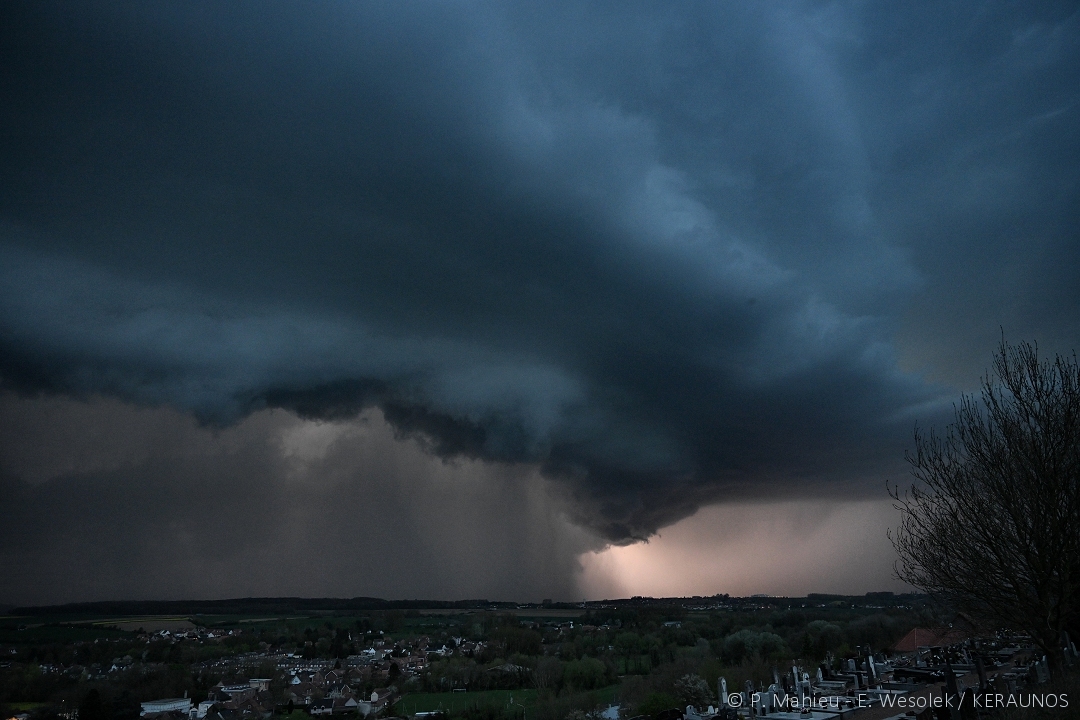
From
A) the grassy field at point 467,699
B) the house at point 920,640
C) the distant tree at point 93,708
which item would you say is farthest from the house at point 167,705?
the house at point 920,640

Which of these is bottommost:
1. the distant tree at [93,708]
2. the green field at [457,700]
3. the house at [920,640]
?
the green field at [457,700]

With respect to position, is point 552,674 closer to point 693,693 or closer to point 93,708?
point 693,693

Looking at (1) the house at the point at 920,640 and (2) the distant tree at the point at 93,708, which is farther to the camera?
(1) the house at the point at 920,640

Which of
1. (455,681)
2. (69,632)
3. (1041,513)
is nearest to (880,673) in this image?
(1041,513)

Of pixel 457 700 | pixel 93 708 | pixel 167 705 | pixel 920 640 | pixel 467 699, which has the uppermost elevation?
pixel 920 640

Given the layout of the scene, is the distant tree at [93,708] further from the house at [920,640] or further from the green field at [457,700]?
the house at [920,640]

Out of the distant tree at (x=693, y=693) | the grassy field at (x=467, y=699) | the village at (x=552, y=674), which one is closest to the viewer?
the village at (x=552, y=674)

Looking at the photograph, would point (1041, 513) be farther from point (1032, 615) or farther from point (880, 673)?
point (880, 673)

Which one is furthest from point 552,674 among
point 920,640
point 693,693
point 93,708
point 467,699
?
point 93,708

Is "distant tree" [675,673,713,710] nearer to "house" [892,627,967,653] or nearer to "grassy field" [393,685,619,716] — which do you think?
"grassy field" [393,685,619,716]

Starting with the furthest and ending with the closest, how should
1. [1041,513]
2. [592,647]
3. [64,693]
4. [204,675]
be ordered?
[592,647] → [204,675] → [64,693] → [1041,513]

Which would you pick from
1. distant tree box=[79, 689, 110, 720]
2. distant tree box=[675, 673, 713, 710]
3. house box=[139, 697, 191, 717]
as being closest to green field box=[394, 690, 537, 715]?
house box=[139, 697, 191, 717]
